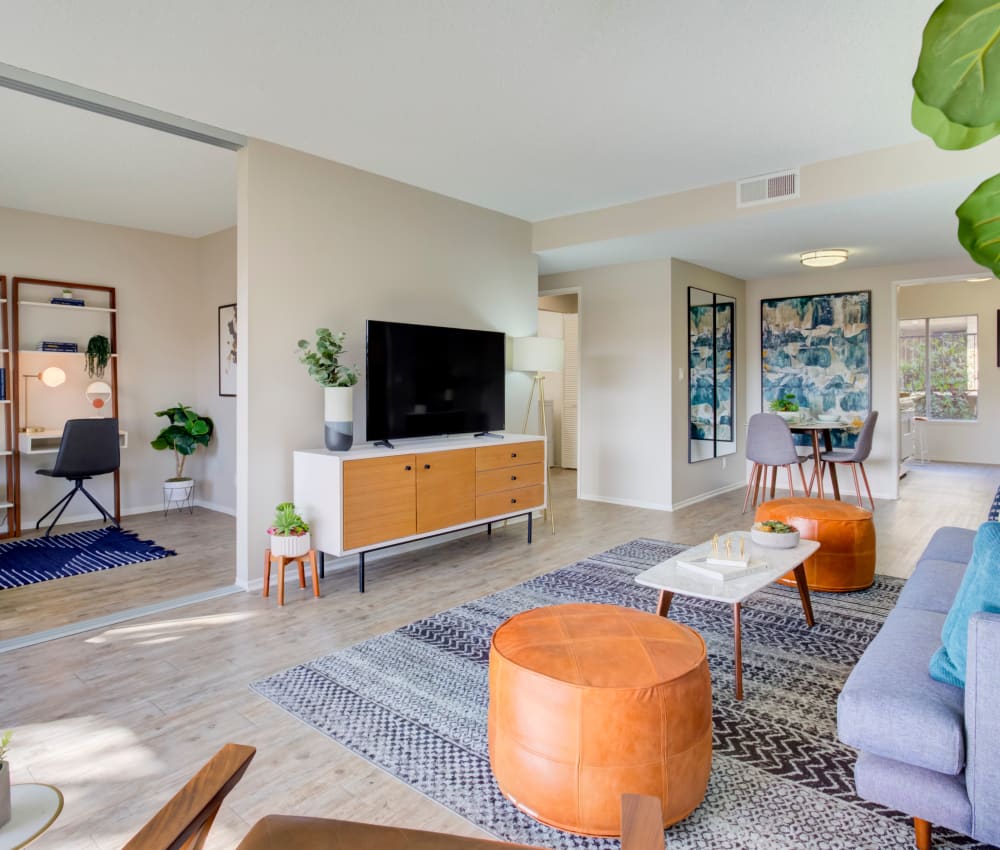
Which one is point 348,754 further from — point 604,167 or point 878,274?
point 878,274

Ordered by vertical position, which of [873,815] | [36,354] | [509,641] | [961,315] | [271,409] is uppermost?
[961,315]

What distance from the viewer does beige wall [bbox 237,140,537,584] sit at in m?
3.73

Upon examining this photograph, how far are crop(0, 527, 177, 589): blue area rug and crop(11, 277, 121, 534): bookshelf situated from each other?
0.46 meters

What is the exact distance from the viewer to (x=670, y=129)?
3654 mm

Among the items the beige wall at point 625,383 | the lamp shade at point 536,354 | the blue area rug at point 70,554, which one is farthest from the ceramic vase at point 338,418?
the beige wall at point 625,383

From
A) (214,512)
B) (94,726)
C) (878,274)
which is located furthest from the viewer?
(878,274)

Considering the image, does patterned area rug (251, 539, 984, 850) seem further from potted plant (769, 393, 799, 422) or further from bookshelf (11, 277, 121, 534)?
bookshelf (11, 277, 121, 534)

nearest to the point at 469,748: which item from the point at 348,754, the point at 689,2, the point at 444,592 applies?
the point at 348,754

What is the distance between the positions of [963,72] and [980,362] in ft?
35.0

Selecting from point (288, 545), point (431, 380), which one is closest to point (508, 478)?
point (431, 380)

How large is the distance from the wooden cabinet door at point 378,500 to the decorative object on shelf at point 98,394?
10.8 ft

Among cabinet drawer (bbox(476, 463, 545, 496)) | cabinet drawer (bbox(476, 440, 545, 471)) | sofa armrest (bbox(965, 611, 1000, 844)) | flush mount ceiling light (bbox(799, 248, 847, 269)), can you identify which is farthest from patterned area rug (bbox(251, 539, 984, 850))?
flush mount ceiling light (bbox(799, 248, 847, 269))

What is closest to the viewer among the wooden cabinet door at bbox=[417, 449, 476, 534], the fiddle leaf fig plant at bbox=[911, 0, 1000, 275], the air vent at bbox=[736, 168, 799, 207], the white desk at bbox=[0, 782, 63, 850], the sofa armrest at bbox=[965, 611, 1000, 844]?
the fiddle leaf fig plant at bbox=[911, 0, 1000, 275]

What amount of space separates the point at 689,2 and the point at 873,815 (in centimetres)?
276
